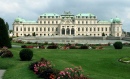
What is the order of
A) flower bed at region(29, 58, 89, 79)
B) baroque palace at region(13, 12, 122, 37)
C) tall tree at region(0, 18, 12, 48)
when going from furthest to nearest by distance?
baroque palace at region(13, 12, 122, 37), tall tree at region(0, 18, 12, 48), flower bed at region(29, 58, 89, 79)

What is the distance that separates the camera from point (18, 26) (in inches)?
6344

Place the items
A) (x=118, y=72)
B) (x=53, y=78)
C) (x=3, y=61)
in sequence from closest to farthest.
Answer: (x=53, y=78)
(x=118, y=72)
(x=3, y=61)


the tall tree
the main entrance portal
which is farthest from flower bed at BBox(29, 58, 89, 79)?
the main entrance portal

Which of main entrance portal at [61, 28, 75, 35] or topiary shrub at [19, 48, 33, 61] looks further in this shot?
main entrance portal at [61, 28, 75, 35]

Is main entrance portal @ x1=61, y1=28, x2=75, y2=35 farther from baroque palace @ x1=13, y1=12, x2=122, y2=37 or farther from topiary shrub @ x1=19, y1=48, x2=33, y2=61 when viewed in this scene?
topiary shrub @ x1=19, y1=48, x2=33, y2=61

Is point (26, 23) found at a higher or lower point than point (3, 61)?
higher

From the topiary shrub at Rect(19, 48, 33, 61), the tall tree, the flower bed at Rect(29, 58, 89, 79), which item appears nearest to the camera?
the flower bed at Rect(29, 58, 89, 79)

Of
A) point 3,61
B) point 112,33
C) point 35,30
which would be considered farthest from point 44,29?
point 3,61

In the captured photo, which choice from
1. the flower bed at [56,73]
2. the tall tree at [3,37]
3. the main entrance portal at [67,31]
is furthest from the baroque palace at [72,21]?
the flower bed at [56,73]

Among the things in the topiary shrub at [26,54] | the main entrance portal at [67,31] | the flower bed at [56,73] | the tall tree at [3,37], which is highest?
the main entrance portal at [67,31]

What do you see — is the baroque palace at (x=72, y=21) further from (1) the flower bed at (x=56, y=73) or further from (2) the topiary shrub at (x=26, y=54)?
(1) the flower bed at (x=56, y=73)

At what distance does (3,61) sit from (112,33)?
14681 centimetres

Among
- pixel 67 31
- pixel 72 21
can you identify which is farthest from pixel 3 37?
pixel 72 21

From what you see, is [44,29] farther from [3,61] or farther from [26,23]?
[3,61]
